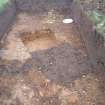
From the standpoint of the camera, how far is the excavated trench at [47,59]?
4.21m

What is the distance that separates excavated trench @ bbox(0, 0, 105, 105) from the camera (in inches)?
166

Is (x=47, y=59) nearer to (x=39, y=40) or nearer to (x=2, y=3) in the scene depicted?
(x=39, y=40)

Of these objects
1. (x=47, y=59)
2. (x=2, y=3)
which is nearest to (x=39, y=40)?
(x=47, y=59)

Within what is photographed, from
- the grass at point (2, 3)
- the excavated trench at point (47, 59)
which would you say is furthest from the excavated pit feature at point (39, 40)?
the grass at point (2, 3)

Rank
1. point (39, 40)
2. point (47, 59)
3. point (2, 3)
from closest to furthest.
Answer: point (47, 59)
point (39, 40)
point (2, 3)

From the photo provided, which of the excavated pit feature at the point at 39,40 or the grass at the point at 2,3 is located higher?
the grass at the point at 2,3

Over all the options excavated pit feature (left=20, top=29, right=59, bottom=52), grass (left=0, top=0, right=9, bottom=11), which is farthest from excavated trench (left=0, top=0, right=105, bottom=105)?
grass (left=0, top=0, right=9, bottom=11)

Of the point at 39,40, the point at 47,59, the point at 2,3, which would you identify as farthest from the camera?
the point at 2,3

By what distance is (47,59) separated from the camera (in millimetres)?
5184

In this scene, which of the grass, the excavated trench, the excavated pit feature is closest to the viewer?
the excavated trench

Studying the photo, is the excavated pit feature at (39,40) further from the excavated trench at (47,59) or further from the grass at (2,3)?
the grass at (2,3)

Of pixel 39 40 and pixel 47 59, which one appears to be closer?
pixel 47 59

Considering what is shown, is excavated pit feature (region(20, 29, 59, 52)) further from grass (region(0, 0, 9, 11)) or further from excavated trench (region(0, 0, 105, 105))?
grass (region(0, 0, 9, 11))

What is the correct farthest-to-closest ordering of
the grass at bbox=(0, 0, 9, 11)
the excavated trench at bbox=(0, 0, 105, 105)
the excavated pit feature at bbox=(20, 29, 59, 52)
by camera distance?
the grass at bbox=(0, 0, 9, 11) < the excavated pit feature at bbox=(20, 29, 59, 52) < the excavated trench at bbox=(0, 0, 105, 105)
